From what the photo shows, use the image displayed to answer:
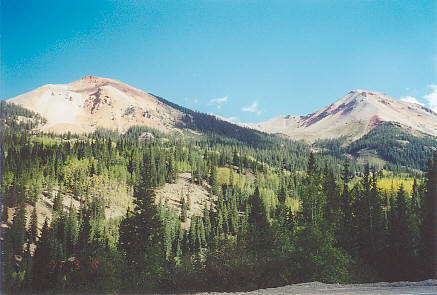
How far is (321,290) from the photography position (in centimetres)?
1241

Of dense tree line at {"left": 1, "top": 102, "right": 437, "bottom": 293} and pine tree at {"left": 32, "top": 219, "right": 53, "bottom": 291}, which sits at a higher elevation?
dense tree line at {"left": 1, "top": 102, "right": 437, "bottom": 293}

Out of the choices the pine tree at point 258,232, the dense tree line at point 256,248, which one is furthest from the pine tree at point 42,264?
the pine tree at point 258,232

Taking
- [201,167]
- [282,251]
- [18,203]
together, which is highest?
[201,167]

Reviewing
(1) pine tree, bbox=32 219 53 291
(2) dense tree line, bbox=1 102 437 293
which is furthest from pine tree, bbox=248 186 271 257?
(1) pine tree, bbox=32 219 53 291

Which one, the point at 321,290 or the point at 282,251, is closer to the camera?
the point at 321,290

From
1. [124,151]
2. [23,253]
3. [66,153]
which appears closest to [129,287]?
[23,253]

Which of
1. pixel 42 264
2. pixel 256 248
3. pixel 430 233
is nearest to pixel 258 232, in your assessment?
pixel 256 248

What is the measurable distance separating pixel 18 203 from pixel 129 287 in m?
26.9

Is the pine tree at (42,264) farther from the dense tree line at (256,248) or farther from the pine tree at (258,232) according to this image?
the pine tree at (258,232)

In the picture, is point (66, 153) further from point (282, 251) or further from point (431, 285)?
point (431, 285)

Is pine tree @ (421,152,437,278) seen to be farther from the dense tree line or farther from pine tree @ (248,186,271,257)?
pine tree @ (248,186,271,257)

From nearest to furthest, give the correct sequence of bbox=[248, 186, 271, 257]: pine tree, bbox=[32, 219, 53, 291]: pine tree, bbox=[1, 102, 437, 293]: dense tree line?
bbox=[1, 102, 437, 293]: dense tree line < bbox=[248, 186, 271, 257]: pine tree < bbox=[32, 219, 53, 291]: pine tree

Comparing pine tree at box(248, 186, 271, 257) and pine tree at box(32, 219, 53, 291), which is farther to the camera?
pine tree at box(32, 219, 53, 291)

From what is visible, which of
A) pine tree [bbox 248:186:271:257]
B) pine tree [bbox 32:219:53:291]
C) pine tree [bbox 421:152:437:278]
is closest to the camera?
pine tree [bbox 421:152:437:278]
